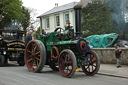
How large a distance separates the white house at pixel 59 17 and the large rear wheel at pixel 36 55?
45.2 feet

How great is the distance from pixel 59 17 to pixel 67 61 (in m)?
17.9

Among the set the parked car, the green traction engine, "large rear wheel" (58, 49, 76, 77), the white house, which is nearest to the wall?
the green traction engine

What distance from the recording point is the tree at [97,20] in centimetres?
2275

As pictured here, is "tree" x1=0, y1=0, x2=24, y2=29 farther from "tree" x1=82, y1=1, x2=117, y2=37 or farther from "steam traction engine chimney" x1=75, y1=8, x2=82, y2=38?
"steam traction engine chimney" x1=75, y1=8, x2=82, y2=38

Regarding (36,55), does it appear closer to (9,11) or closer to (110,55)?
(110,55)

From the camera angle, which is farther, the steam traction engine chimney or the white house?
the white house

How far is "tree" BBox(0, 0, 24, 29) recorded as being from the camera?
80.3ft

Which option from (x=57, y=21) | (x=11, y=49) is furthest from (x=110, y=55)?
(x=57, y=21)

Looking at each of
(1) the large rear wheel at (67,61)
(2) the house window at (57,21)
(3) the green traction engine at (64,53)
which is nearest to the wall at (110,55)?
(3) the green traction engine at (64,53)

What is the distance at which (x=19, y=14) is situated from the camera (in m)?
25.8

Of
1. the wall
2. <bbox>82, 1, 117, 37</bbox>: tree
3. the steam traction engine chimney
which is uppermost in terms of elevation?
<bbox>82, 1, 117, 37</bbox>: tree

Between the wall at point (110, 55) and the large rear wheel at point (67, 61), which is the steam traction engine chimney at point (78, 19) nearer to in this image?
the large rear wheel at point (67, 61)

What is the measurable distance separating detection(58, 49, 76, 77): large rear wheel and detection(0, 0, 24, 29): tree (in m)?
17.7

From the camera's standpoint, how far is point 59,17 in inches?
1003
